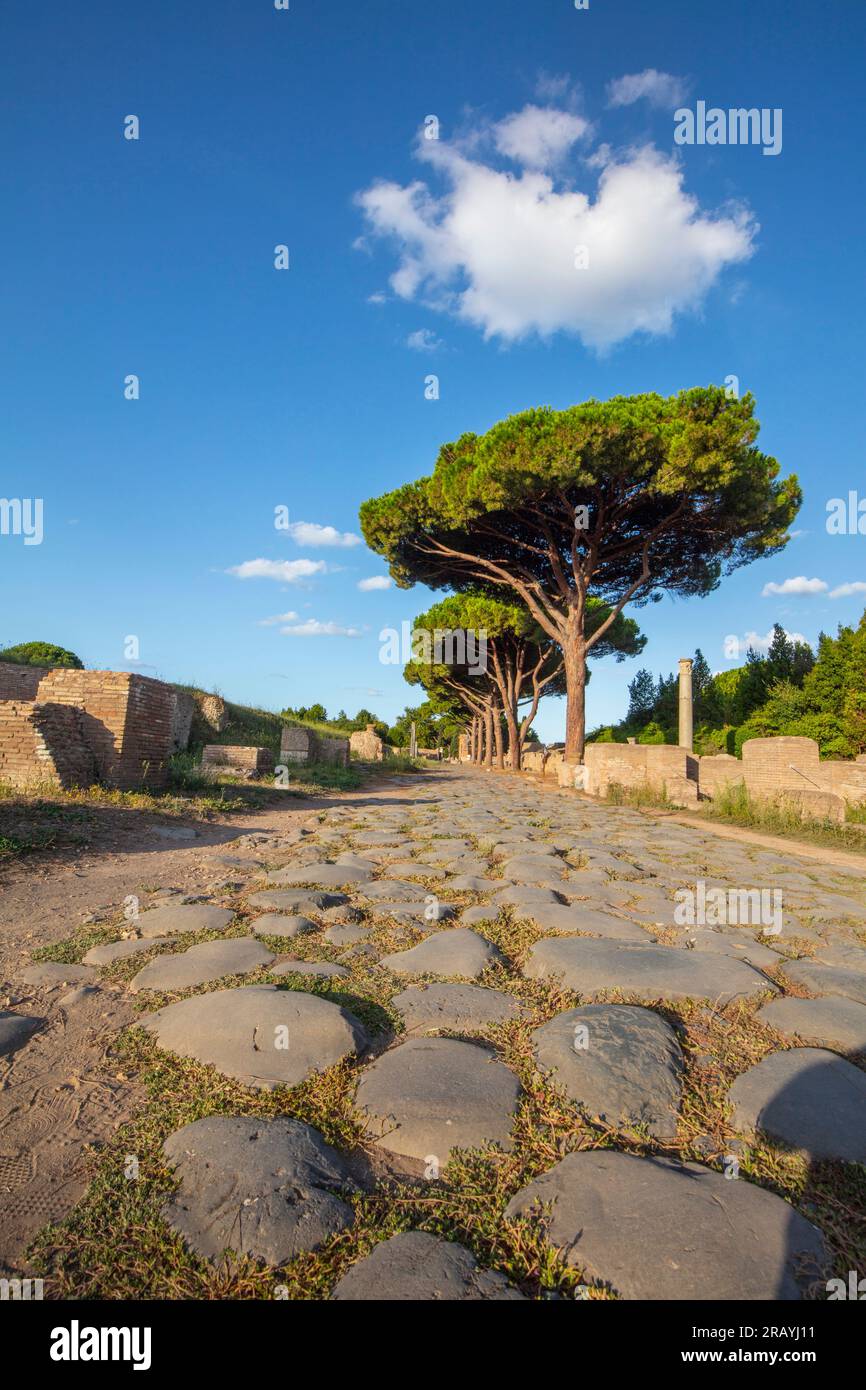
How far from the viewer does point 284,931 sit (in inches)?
112

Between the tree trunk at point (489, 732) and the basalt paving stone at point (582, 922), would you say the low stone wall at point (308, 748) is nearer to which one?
the basalt paving stone at point (582, 922)

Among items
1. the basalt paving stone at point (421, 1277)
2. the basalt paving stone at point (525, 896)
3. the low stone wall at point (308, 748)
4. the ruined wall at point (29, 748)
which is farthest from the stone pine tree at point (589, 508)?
the basalt paving stone at point (421, 1277)

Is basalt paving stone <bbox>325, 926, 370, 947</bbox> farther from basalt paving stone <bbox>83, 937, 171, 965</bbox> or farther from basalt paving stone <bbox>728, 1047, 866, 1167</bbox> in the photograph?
basalt paving stone <bbox>728, 1047, 866, 1167</bbox>

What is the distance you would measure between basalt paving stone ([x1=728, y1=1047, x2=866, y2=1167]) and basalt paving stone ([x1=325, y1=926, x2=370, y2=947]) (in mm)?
1575

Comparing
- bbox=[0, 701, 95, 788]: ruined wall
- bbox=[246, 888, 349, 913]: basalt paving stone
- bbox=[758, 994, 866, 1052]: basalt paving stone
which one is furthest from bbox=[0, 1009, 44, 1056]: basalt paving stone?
bbox=[0, 701, 95, 788]: ruined wall

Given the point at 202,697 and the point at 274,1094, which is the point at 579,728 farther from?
the point at 274,1094

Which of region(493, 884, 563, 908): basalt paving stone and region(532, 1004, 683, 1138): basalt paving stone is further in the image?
region(493, 884, 563, 908): basalt paving stone

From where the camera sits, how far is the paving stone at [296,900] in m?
3.25

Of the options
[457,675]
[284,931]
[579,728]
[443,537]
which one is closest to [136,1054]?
[284,931]

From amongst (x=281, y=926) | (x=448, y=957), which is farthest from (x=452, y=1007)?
(x=281, y=926)

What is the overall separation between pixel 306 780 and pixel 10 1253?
11.6 metres

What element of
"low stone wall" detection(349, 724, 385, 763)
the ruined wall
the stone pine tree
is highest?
the stone pine tree

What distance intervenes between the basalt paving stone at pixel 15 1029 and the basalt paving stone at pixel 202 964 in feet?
1.07

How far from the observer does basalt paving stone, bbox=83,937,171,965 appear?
2.55 m
